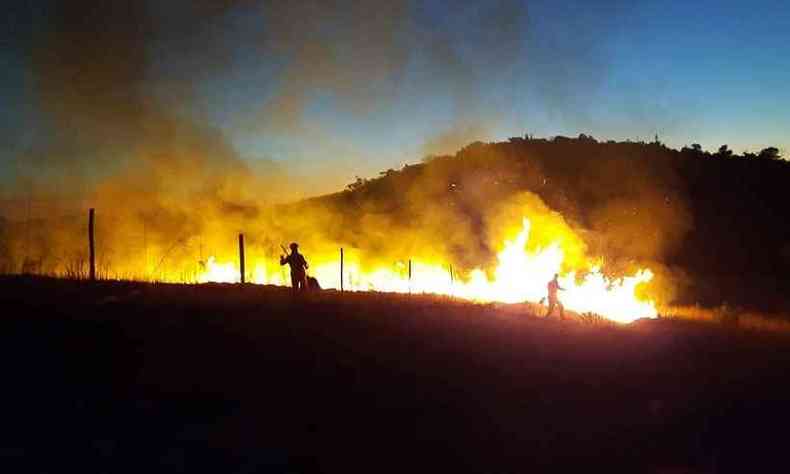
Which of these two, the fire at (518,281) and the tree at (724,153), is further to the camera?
the tree at (724,153)

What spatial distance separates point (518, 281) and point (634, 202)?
25.4 m

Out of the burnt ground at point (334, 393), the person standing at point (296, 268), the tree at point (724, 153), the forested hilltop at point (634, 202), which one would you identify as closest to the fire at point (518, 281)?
the person standing at point (296, 268)

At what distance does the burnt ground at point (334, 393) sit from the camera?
1028 cm

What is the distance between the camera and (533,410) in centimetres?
1297

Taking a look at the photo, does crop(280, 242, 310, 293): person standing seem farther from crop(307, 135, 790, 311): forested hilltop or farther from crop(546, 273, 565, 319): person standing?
crop(307, 135, 790, 311): forested hilltop

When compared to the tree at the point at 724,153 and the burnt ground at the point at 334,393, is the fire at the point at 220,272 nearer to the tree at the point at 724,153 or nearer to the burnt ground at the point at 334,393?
the burnt ground at the point at 334,393

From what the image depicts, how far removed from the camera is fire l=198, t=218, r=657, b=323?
27156 mm

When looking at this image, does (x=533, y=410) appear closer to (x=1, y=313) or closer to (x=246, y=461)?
(x=246, y=461)

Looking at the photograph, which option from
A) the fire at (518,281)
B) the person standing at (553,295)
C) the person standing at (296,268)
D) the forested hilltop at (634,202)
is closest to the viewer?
the person standing at (296,268)

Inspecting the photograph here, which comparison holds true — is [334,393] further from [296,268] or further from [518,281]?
[518,281]

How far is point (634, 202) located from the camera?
51.5 m

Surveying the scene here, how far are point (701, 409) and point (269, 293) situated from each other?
10.5m

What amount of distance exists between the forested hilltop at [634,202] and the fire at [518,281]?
7.79 metres

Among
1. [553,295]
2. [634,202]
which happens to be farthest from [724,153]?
[553,295]
